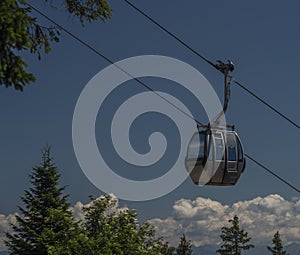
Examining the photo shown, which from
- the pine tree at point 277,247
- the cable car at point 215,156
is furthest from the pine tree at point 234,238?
the cable car at point 215,156

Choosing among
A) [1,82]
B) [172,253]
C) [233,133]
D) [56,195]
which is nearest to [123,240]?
[56,195]

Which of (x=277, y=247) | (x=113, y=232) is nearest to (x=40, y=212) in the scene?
(x=113, y=232)

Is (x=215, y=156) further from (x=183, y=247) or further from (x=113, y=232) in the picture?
(x=183, y=247)

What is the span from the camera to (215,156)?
18.6 metres

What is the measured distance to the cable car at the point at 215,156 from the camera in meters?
18.6

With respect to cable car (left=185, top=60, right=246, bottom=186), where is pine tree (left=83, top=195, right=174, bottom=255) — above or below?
above

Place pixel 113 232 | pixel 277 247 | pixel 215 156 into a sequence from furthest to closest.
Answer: pixel 277 247, pixel 113 232, pixel 215 156

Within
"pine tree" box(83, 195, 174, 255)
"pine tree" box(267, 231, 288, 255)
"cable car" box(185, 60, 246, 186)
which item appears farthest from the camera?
"pine tree" box(267, 231, 288, 255)

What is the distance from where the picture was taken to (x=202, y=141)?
61.7 feet

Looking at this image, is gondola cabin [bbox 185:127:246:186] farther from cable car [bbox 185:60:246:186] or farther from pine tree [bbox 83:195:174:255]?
pine tree [bbox 83:195:174:255]

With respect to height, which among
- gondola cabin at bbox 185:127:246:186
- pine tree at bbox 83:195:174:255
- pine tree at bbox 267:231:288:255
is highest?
pine tree at bbox 267:231:288:255

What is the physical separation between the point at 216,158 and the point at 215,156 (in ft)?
0.20

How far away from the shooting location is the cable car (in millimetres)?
18562

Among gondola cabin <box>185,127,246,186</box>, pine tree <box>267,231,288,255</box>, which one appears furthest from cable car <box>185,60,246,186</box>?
pine tree <box>267,231,288,255</box>
